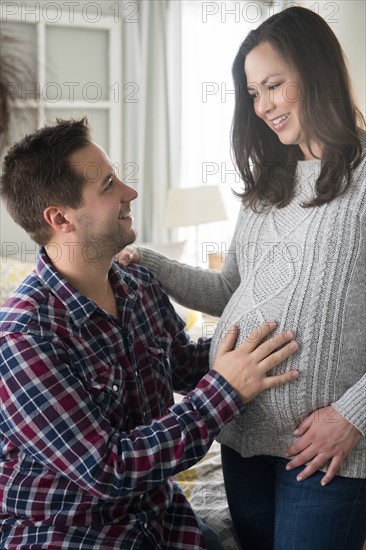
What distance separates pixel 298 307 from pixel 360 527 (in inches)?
16.4

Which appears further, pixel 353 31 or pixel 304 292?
pixel 353 31

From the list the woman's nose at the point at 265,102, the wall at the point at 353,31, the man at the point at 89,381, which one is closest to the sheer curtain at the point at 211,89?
the wall at the point at 353,31

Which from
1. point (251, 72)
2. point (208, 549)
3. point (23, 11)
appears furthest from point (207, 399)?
point (23, 11)

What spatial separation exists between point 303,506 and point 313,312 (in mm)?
350

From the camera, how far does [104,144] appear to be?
151 inches

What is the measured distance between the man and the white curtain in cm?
247

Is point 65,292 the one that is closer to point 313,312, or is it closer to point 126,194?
point 126,194

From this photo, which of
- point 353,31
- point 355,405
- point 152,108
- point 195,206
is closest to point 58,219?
point 355,405

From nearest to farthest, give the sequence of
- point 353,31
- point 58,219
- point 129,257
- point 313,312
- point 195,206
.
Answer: point 313,312, point 58,219, point 129,257, point 353,31, point 195,206

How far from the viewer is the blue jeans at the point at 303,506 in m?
1.29

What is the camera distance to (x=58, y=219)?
4.61 ft

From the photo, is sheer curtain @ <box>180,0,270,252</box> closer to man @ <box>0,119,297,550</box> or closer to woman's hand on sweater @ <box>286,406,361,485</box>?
man @ <box>0,119,297,550</box>

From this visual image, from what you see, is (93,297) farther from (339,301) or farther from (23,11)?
(23,11)

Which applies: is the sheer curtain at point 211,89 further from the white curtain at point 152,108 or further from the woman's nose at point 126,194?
the woman's nose at point 126,194
